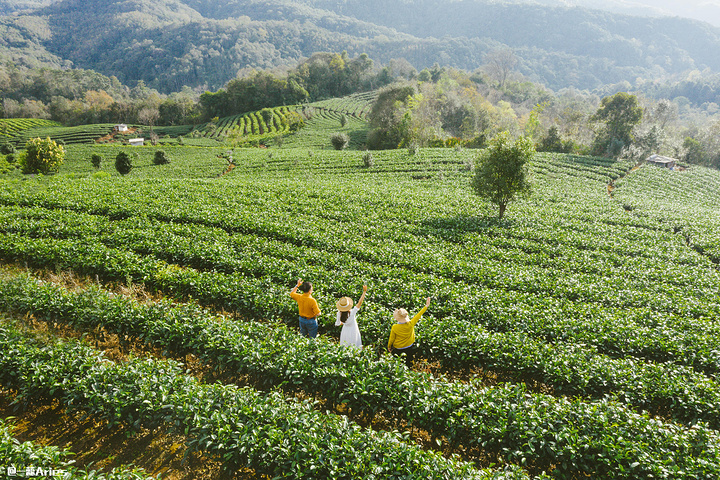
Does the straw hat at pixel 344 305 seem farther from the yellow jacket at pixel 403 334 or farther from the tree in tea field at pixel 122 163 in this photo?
the tree in tea field at pixel 122 163

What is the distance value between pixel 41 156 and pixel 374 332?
156ft

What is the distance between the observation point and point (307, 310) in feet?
33.2

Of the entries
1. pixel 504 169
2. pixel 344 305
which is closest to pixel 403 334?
pixel 344 305

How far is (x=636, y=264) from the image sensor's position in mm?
17234

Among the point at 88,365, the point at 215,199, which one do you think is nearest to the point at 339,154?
the point at 215,199

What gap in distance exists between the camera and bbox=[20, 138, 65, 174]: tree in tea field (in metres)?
37.1

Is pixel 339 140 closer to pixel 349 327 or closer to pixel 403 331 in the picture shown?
pixel 349 327

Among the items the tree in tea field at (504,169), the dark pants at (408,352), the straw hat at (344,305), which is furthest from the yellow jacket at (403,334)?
the tree in tea field at (504,169)

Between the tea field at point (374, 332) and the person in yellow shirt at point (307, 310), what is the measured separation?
67 cm

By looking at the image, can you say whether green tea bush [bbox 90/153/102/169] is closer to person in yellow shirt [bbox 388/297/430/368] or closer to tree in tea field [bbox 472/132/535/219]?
tree in tea field [bbox 472/132/535/219]

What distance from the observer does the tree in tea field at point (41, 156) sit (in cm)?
3712

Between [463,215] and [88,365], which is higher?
[463,215]

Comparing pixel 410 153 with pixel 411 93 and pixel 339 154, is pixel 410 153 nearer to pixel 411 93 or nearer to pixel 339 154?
pixel 339 154

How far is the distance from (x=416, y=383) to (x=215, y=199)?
20.3m
